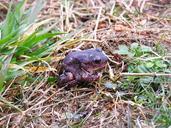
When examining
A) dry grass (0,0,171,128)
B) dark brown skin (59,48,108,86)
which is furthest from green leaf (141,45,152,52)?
dark brown skin (59,48,108,86)

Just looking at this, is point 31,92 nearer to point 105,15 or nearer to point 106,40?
point 106,40

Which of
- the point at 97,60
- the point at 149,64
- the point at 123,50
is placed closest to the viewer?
the point at 97,60

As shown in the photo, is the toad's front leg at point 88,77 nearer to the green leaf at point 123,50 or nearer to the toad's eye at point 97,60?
the toad's eye at point 97,60

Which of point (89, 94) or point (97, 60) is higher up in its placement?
point (97, 60)

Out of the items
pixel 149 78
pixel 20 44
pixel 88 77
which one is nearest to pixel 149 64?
pixel 149 78

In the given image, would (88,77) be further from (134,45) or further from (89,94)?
(134,45)
